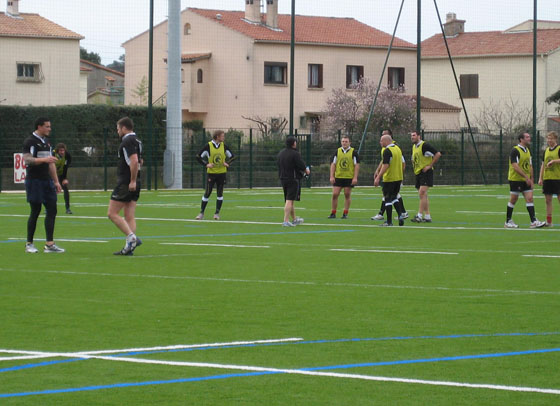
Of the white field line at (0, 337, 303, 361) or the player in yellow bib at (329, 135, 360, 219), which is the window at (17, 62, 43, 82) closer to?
the player in yellow bib at (329, 135, 360, 219)

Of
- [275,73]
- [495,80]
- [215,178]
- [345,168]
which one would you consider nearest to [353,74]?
[275,73]

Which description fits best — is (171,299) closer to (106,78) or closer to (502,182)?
(502,182)

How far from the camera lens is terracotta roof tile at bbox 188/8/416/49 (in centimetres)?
6706

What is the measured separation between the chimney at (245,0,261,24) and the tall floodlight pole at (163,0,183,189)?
25839mm

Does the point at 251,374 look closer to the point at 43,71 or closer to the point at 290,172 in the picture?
the point at 290,172

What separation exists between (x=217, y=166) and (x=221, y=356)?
1677cm

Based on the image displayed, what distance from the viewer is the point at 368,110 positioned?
63.3 m

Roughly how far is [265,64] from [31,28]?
1381cm

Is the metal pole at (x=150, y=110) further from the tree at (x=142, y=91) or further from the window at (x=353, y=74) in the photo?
the window at (x=353, y=74)

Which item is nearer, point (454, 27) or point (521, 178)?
point (521, 178)

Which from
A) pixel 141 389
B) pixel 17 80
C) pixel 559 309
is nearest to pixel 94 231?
pixel 559 309

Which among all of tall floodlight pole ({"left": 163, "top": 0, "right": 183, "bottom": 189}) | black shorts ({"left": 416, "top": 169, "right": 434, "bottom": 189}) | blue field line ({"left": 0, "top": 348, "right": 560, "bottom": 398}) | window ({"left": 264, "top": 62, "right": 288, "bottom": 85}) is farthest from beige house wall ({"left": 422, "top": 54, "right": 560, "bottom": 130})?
blue field line ({"left": 0, "top": 348, "right": 560, "bottom": 398})

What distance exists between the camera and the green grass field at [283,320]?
23.3 feet

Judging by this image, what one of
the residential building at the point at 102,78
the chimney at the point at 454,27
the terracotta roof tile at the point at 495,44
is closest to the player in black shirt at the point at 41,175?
the terracotta roof tile at the point at 495,44
